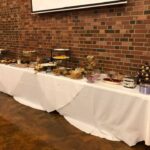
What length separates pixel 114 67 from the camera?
2.80 metres

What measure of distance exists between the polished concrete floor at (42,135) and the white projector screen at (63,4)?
1489 millimetres

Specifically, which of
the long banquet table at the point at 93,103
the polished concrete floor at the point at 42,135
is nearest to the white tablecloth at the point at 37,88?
the long banquet table at the point at 93,103

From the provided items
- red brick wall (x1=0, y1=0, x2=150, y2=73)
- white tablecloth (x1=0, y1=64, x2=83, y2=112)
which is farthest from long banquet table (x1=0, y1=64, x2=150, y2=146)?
red brick wall (x1=0, y1=0, x2=150, y2=73)

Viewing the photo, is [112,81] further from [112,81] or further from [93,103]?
[93,103]

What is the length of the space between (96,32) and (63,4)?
0.69 meters

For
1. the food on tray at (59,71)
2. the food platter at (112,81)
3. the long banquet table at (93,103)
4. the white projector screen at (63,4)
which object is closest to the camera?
the long banquet table at (93,103)

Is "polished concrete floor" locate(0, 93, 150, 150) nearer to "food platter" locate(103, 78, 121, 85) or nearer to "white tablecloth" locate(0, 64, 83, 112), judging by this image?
"white tablecloth" locate(0, 64, 83, 112)

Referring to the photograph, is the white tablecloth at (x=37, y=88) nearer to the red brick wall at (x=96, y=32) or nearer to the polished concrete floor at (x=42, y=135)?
the polished concrete floor at (x=42, y=135)

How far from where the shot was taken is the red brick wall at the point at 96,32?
2471 mm

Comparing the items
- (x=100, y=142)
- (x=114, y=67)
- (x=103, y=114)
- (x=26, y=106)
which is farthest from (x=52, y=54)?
(x=100, y=142)

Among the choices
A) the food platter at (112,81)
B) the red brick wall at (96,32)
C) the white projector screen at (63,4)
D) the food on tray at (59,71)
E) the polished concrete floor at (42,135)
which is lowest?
the polished concrete floor at (42,135)

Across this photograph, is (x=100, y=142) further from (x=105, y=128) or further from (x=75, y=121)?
(x=75, y=121)

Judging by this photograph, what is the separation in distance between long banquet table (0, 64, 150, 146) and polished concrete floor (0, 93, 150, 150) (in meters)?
0.10

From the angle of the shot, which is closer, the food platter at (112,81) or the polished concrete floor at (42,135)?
the polished concrete floor at (42,135)
